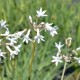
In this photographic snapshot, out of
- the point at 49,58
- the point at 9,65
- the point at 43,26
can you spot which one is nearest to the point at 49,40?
the point at 49,58

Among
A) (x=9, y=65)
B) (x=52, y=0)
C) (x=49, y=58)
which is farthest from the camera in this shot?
(x=52, y=0)

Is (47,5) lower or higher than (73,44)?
higher

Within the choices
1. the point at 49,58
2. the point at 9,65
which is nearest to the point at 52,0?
the point at 49,58

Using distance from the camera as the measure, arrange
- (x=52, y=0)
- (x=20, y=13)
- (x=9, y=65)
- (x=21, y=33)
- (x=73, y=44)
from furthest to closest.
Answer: (x=52, y=0)
(x=20, y=13)
(x=73, y=44)
(x=9, y=65)
(x=21, y=33)

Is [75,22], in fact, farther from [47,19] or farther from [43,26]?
[43,26]

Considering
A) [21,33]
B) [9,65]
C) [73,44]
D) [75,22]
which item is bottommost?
[21,33]

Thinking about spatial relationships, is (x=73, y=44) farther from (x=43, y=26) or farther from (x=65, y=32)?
(x=43, y=26)

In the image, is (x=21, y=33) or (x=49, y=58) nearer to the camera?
(x=21, y=33)
